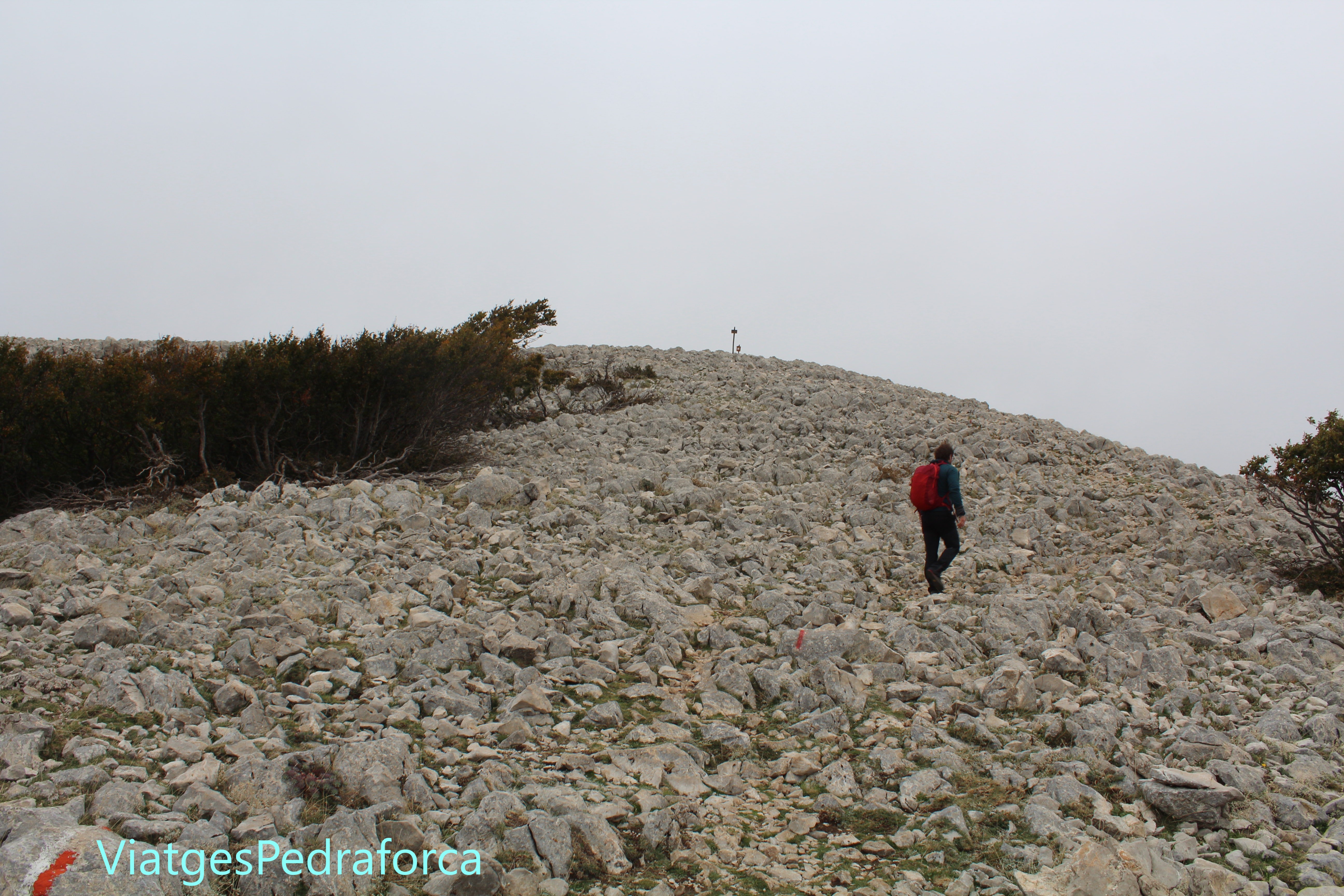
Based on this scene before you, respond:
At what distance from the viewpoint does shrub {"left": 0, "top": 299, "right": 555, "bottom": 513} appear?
9.91 m

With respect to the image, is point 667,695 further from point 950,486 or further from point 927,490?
point 950,486

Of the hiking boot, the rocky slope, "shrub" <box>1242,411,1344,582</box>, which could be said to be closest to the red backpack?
the hiking boot

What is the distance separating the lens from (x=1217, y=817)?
4.27 metres

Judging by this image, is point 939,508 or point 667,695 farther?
point 939,508

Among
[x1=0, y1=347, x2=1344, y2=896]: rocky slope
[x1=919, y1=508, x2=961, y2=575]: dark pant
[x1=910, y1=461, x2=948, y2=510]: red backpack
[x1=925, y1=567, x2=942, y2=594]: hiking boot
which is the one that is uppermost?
[x1=910, y1=461, x2=948, y2=510]: red backpack

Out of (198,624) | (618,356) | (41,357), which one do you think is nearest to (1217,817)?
(198,624)

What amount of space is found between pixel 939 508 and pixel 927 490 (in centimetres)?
25

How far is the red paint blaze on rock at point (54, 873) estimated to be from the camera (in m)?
3.29

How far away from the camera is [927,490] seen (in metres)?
8.48

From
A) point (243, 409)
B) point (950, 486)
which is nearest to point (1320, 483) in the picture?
point (950, 486)

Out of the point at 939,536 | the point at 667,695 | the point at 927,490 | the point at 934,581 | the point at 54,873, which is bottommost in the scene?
the point at 54,873

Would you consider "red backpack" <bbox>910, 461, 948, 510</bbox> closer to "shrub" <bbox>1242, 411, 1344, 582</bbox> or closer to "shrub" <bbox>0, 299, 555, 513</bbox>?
"shrub" <bbox>1242, 411, 1344, 582</bbox>

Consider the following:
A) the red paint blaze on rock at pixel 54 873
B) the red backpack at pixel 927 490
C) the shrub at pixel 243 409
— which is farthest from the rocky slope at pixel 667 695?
the shrub at pixel 243 409

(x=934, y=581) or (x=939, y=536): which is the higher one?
(x=939, y=536)
